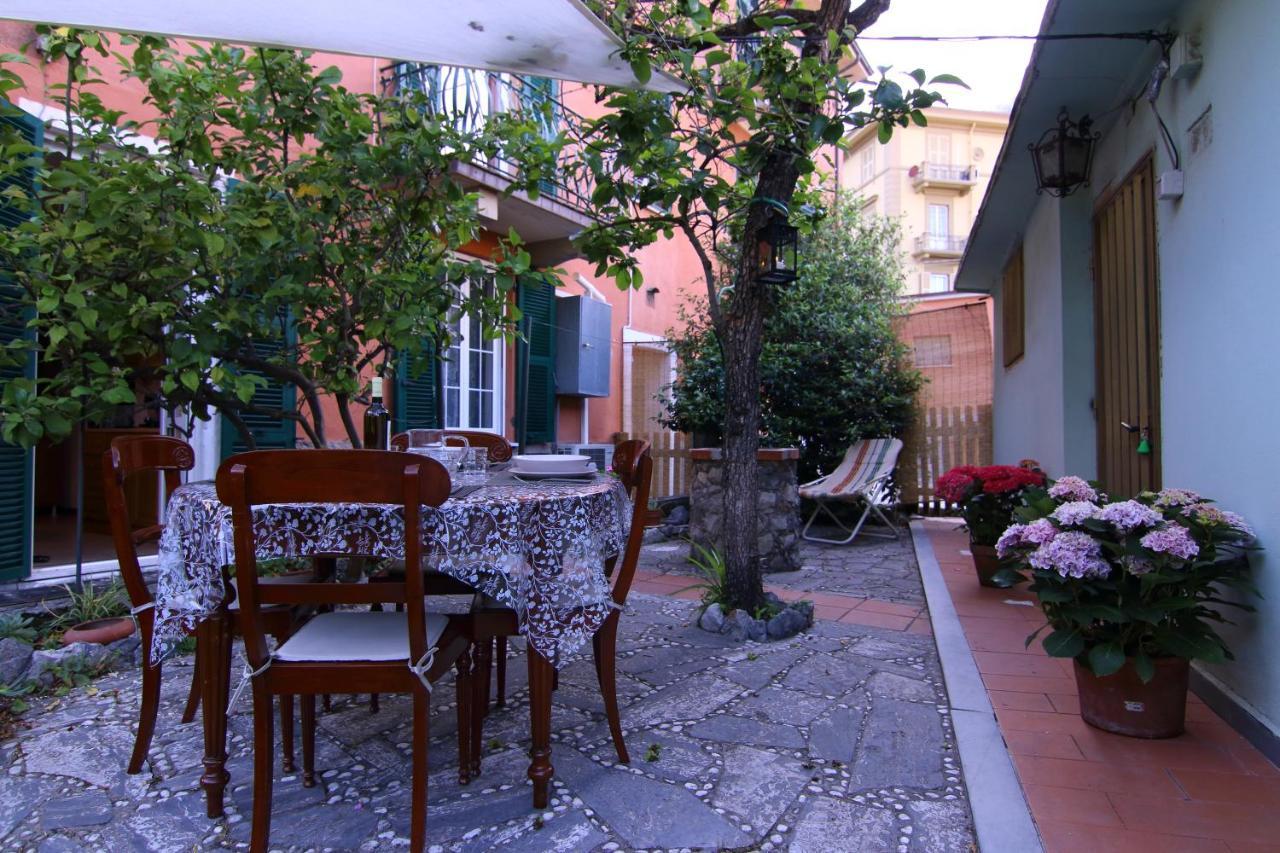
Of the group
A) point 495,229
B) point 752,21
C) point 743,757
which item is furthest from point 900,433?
point 743,757

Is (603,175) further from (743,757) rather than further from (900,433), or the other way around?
(900,433)

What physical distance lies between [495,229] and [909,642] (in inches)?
201

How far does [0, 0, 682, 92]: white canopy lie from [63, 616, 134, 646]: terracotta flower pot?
7.39ft

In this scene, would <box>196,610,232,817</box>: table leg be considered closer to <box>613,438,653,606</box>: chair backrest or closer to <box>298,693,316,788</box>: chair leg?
<box>298,693,316,788</box>: chair leg

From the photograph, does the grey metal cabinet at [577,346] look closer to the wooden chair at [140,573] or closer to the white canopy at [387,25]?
the white canopy at [387,25]

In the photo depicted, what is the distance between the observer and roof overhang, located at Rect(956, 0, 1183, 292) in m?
3.11

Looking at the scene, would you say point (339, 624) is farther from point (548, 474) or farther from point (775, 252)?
point (775, 252)

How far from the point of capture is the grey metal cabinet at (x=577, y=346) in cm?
776

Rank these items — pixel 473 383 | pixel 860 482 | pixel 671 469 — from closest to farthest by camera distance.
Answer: pixel 860 482 → pixel 473 383 → pixel 671 469

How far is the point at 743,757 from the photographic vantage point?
226 cm

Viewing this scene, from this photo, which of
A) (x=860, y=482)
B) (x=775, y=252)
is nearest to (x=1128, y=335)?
(x=775, y=252)

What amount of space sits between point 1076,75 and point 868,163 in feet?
120

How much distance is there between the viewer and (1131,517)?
219cm

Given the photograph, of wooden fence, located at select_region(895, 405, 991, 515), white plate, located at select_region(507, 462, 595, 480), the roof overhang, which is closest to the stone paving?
white plate, located at select_region(507, 462, 595, 480)
